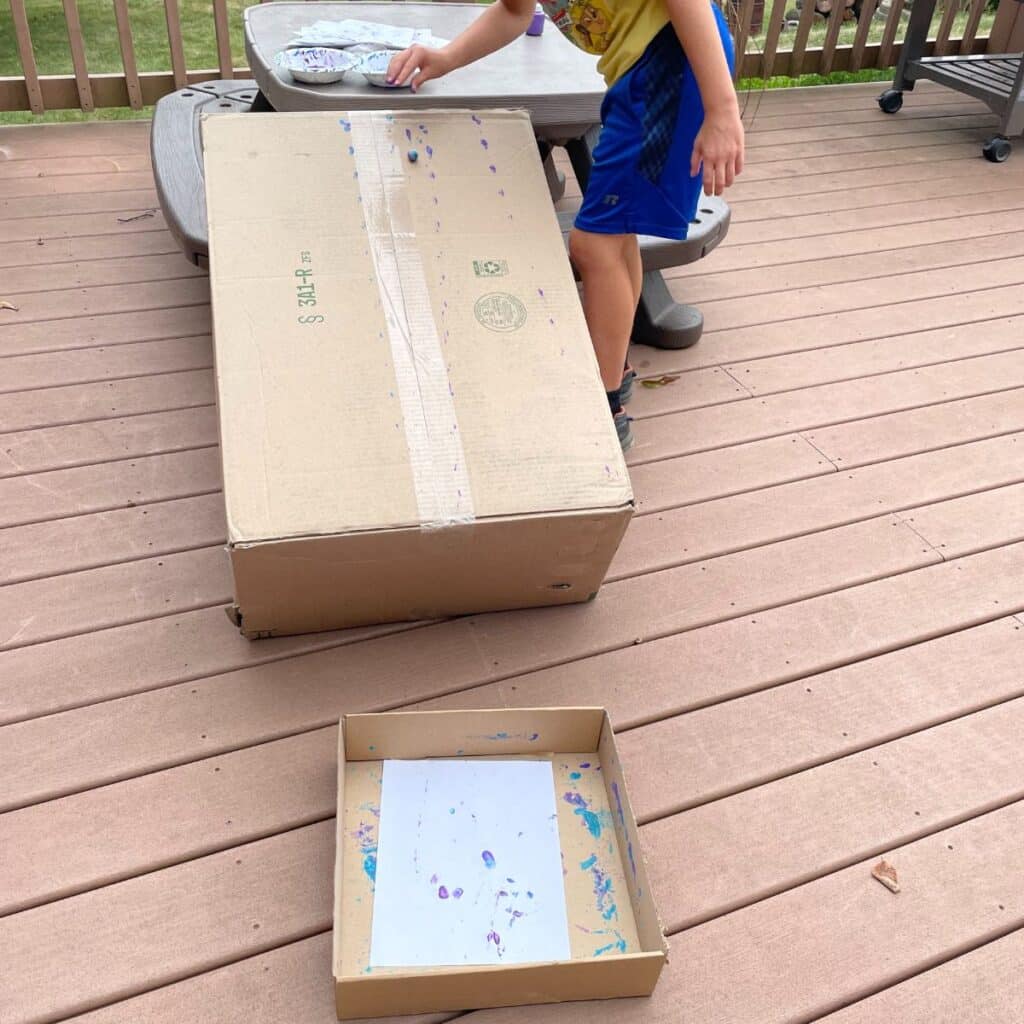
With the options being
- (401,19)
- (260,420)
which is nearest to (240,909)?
(260,420)

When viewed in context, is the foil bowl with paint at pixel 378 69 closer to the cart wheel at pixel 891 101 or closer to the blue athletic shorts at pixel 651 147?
the blue athletic shorts at pixel 651 147

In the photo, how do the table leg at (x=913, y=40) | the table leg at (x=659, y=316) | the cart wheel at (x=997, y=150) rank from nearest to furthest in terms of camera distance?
the table leg at (x=659, y=316)
the cart wheel at (x=997, y=150)
the table leg at (x=913, y=40)

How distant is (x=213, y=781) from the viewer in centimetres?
125

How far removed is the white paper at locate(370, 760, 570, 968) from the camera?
1.09 meters

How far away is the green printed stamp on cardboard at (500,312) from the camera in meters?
1.43

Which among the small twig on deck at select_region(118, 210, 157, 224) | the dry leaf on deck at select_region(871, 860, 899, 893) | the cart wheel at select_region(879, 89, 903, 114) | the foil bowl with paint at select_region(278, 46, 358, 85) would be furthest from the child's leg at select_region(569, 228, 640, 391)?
the cart wheel at select_region(879, 89, 903, 114)

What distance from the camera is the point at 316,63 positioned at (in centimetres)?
184

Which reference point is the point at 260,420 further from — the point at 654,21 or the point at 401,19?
the point at 401,19

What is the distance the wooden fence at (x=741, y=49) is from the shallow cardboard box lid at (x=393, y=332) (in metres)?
0.94

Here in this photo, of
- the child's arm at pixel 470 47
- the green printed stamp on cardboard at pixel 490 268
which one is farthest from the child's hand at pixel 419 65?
the green printed stamp on cardboard at pixel 490 268

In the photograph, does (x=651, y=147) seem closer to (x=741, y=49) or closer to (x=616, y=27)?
(x=616, y=27)

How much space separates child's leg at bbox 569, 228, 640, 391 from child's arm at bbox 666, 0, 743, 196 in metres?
0.23

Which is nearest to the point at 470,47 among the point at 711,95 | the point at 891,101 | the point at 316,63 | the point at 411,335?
the point at 316,63

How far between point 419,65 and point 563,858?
4.69 feet
